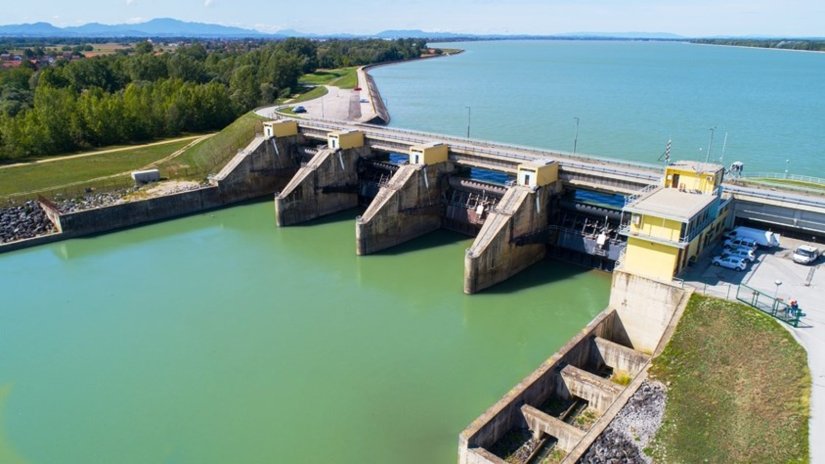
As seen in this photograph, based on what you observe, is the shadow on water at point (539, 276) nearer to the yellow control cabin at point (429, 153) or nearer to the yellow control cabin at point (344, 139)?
the yellow control cabin at point (429, 153)

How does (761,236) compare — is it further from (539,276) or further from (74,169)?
(74,169)

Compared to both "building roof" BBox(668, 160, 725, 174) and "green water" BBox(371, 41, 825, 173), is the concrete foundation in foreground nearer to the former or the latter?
"building roof" BBox(668, 160, 725, 174)

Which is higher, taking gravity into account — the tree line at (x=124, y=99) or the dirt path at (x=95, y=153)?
the tree line at (x=124, y=99)

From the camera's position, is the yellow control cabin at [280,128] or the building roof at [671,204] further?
the yellow control cabin at [280,128]

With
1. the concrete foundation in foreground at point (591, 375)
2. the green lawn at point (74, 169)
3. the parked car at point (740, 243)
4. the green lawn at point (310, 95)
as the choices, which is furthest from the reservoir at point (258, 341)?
the green lawn at point (310, 95)

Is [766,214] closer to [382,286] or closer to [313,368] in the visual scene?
[382,286]

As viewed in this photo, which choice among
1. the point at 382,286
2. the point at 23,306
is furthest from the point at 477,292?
the point at 23,306
